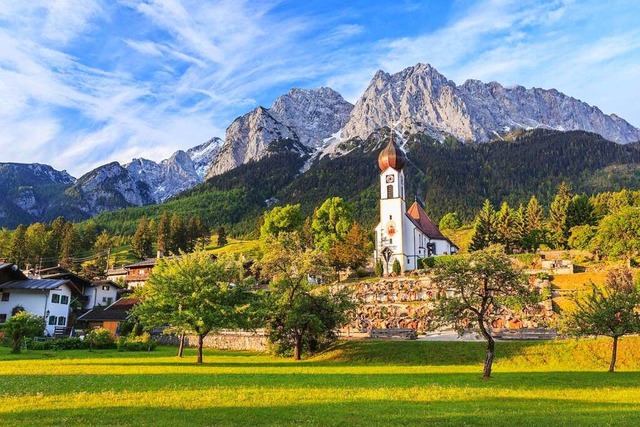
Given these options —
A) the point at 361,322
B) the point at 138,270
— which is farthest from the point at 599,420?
the point at 138,270

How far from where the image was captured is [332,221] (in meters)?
94.8

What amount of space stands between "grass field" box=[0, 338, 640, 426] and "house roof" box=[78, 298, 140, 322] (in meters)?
26.2

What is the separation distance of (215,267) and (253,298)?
367 cm

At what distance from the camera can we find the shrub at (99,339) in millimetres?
43125

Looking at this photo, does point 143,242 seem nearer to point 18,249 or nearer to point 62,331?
point 18,249

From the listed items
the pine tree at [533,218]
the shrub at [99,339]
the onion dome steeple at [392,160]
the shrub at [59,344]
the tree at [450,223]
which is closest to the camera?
the shrub at [59,344]

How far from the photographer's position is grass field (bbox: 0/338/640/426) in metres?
14.1

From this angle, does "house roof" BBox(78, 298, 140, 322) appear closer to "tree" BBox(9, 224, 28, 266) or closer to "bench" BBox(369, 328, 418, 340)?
"bench" BBox(369, 328, 418, 340)

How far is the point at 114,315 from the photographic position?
60.5 metres

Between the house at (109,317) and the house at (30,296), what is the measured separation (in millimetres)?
3519

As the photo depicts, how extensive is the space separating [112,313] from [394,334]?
1508 inches

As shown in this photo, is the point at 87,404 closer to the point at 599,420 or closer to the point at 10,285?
the point at 599,420

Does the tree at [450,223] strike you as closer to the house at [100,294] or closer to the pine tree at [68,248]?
the pine tree at [68,248]

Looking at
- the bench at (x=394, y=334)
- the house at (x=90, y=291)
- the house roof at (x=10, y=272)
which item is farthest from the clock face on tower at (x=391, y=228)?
the house roof at (x=10, y=272)
